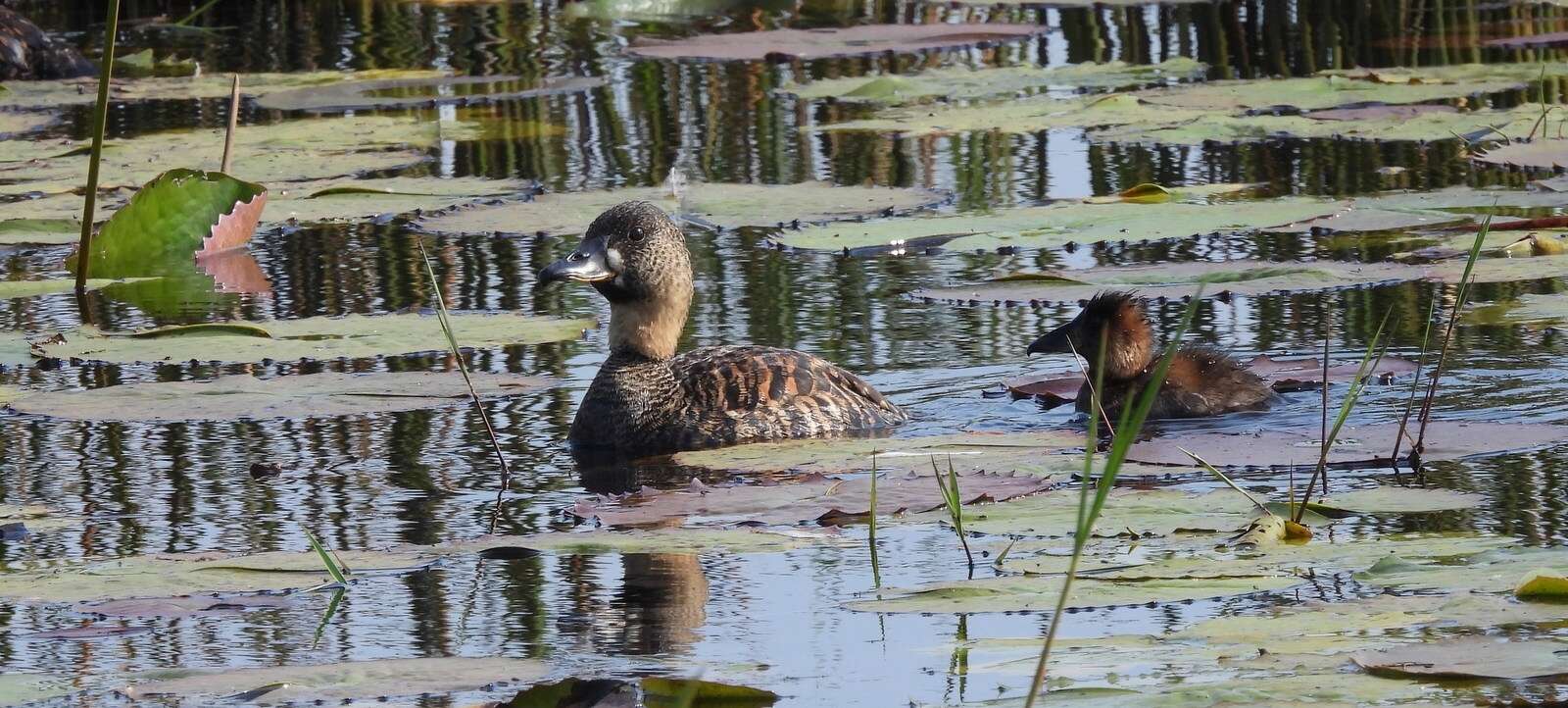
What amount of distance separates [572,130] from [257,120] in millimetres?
1754

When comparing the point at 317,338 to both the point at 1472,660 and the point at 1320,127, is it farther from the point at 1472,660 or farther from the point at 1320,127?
the point at 1320,127

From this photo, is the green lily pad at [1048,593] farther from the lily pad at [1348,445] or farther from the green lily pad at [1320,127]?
the green lily pad at [1320,127]

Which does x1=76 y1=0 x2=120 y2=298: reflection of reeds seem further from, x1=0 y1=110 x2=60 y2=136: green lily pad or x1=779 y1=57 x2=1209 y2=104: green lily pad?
x1=779 y1=57 x2=1209 y2=104: green lily pad

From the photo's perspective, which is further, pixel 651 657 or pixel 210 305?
pixel 210 305

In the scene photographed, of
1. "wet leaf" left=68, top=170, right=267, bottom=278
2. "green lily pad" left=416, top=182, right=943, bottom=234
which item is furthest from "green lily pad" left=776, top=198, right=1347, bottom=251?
"wet leaf" left=68, top=170, right=267, bottom=278

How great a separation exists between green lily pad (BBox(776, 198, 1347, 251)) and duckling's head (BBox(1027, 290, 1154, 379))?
1.08m

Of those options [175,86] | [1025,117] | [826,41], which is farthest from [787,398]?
[826,41]

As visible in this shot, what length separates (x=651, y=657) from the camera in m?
3.87

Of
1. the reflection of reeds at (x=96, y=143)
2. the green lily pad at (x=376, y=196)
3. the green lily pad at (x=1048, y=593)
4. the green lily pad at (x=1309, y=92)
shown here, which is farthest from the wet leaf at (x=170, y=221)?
the green lily pad at (x=1048, y=593)

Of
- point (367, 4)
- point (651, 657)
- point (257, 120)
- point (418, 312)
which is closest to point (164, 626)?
point (651, 657)

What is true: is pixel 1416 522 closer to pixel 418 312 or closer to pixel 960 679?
pixel 960 679

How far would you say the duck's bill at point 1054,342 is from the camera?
6.44 metres

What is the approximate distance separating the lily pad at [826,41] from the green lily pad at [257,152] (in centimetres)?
227

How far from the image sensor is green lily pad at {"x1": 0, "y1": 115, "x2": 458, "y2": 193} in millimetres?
9961
